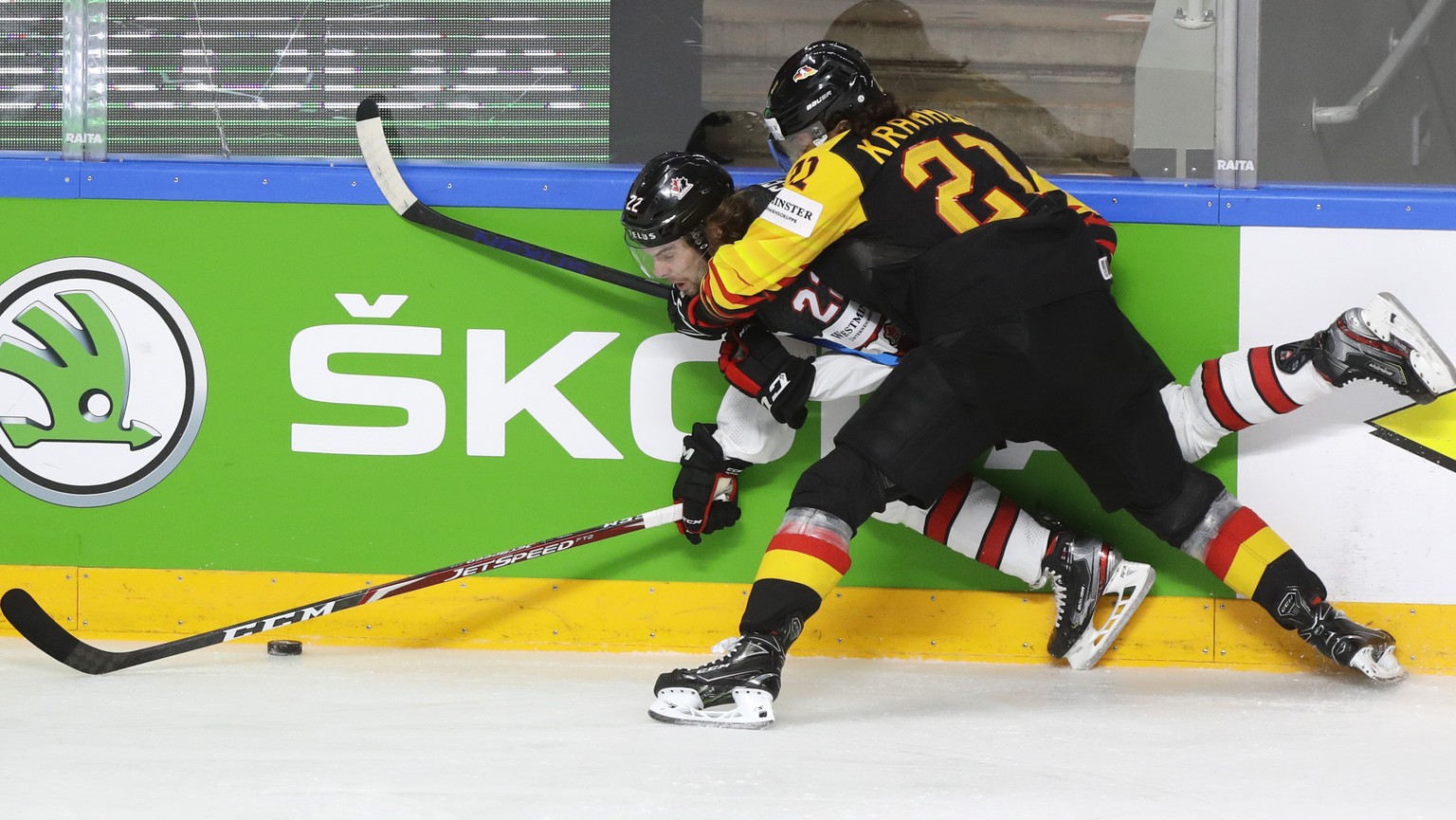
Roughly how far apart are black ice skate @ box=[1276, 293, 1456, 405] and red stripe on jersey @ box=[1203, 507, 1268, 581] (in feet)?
0.99

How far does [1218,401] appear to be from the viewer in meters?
2.53

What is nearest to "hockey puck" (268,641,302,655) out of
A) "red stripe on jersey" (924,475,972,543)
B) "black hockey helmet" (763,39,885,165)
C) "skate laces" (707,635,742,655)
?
"skate laces" (707,635,742,655)

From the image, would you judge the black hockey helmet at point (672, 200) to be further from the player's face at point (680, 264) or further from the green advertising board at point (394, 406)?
the green advertising board at point (394, 406)

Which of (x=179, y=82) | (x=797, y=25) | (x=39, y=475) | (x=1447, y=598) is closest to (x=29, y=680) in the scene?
(x=39, y=475)

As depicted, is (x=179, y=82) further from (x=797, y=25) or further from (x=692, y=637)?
(x=692, y=637)

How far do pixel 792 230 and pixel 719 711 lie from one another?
83cm

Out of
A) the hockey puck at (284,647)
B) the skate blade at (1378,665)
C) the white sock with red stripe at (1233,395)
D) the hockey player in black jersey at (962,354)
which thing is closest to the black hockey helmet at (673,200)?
the hockey player in black jersey at (962,354)

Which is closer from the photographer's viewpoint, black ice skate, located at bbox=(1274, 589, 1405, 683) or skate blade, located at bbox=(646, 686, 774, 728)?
skate blade, located at bbox=(646, 686, 774, 728)

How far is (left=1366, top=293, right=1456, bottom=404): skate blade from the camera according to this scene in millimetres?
2396

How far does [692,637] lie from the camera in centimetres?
281

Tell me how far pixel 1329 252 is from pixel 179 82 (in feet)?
7.92

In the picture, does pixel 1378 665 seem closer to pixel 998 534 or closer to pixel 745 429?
pixel 998 534

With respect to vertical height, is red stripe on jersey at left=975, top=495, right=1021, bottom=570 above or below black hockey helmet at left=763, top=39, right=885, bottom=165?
below

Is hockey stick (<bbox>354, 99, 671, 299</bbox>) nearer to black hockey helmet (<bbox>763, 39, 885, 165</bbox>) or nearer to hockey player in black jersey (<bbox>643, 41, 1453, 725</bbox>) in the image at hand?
hockey player in black jersey (<bbox>643, 41, 1453, 725</bbox>)
